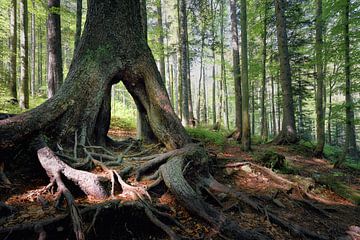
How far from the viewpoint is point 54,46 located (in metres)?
7.59

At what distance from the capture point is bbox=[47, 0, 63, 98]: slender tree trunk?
297 inches

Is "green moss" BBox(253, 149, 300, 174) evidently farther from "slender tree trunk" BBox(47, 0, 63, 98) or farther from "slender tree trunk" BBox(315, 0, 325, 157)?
"slender tree trunk" BBox(47, 0, 63, 98)

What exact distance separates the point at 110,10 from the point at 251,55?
699 inches

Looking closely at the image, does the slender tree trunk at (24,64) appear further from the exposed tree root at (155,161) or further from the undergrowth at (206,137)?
the exposed tree root at (155,161)

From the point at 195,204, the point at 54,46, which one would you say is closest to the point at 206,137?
the point at 54,46

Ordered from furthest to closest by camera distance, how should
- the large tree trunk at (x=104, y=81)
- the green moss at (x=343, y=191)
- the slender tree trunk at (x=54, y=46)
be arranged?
the slender tree trunk at (x=54, y=46) < the green moss at (x=343, y=191) < the large tree trunk at (x=104, y=81)

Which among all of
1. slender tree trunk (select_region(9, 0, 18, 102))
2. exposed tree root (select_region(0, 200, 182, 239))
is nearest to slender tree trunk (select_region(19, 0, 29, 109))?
slender tree trunk (select_region(9, 0, 18, 102))

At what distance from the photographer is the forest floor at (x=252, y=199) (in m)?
2.76

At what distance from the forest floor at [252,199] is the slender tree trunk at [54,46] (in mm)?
5282

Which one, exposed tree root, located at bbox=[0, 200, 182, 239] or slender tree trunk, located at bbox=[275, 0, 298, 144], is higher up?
slender tree trunk, located at bbox=[275, 0, 298, 144]

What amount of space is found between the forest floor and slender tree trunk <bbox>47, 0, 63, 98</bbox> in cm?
528

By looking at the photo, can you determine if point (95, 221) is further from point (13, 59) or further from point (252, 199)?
point (13, 59)

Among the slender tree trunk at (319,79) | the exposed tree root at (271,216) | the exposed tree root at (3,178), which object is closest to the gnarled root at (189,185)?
the exposed tree root at (271,216)

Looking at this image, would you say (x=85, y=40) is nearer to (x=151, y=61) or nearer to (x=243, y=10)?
(x=151, y=61)
